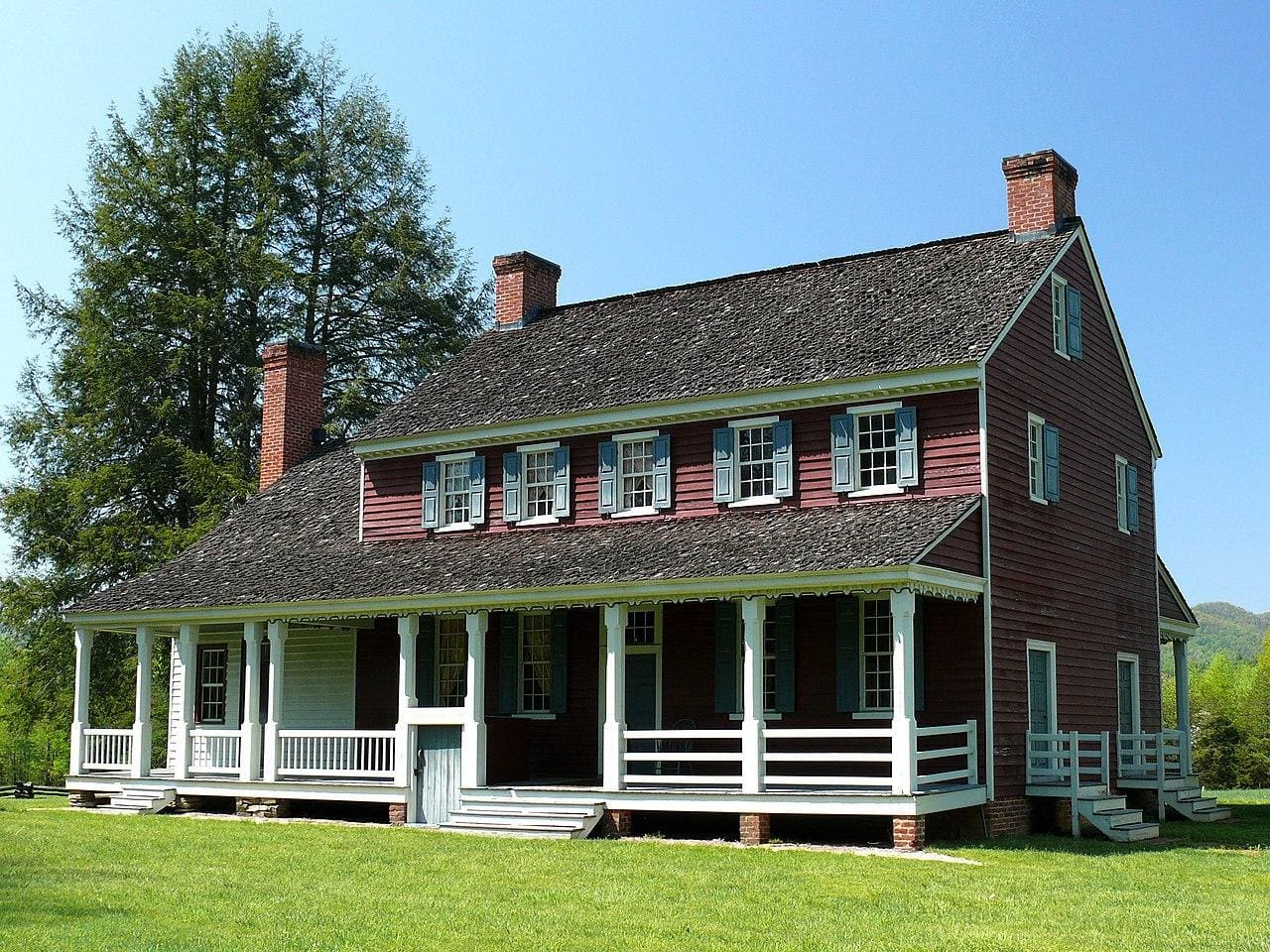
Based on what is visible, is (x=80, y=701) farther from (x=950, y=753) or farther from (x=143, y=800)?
(x=950, y=753)

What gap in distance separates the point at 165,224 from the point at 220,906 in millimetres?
31315

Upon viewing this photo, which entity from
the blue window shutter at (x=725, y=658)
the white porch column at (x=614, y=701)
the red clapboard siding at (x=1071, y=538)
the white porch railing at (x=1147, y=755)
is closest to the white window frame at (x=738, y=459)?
the blue window shutter at (x=725, y=658)

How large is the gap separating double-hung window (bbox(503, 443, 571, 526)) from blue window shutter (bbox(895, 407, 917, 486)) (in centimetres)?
609

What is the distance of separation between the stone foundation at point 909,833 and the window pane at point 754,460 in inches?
233

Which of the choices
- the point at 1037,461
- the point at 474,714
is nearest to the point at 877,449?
the point at 1037,461

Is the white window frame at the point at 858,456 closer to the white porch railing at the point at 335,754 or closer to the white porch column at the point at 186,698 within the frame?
the white porch railing at the point at 335,754

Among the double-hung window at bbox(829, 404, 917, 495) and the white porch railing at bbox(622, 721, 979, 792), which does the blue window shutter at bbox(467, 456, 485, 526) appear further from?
the double-hung window at bbox(829, 404, 917, 495)

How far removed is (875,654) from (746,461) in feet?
11.7

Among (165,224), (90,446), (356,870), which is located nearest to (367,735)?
(356,870)

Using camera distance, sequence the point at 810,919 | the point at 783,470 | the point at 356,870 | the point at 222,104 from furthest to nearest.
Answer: the point at 222,104
the point at 783,470
the point at 356,870
the point at 810,919

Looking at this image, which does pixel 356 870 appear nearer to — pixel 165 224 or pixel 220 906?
pixel 220 906

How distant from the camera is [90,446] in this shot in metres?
40.3

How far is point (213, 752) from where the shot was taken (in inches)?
1120

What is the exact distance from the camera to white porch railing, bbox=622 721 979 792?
19031 millimetres
